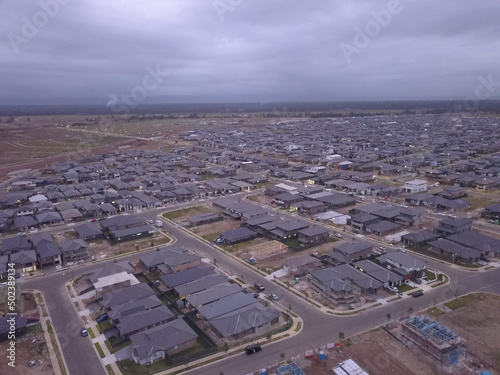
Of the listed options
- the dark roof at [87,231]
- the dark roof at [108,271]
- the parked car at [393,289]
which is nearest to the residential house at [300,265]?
the parked car at [393,289]

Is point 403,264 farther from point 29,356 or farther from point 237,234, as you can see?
point 29,356

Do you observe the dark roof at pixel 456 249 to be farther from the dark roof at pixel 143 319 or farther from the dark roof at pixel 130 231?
the dark roof at pixel 130 231

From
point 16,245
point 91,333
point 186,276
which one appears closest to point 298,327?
point 186,276

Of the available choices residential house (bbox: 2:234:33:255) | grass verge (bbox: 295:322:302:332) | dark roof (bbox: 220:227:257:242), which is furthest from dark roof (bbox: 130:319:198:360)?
residential house (bbox: 2:234:33:255)

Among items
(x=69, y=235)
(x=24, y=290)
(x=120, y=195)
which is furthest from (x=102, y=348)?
(x=120, y=195)

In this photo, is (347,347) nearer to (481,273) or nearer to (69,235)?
(481,273)

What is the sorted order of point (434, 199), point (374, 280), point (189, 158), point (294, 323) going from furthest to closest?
point (189, 158) < point (434, 199) < point (374, 280) < point (294, 323)

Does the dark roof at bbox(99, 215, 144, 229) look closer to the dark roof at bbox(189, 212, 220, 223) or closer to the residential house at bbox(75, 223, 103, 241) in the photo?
the residential house at bbox(75, 223, 103, 241)
